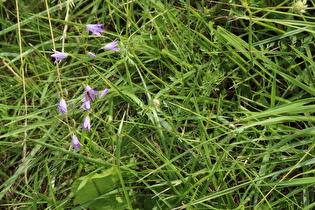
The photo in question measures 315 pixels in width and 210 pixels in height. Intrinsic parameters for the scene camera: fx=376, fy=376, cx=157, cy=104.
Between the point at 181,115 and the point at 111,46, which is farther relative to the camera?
the point at 181,115

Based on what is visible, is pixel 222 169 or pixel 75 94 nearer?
pixel 222 169

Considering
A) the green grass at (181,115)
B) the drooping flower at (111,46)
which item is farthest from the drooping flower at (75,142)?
the drooping flower at (111,46)

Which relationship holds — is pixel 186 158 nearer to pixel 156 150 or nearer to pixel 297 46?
pixel 156 150

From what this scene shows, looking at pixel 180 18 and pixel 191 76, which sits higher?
pixel 180 18

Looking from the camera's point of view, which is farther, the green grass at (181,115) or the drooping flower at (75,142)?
the green grass at (181,115)

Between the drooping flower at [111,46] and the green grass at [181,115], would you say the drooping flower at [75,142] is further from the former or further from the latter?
the drooping flower at [111,46]

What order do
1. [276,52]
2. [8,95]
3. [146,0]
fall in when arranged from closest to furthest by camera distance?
[276,52]
[146,0]
[8,95]

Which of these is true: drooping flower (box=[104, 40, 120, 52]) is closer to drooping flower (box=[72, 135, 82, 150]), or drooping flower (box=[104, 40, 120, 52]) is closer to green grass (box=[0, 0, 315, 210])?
green grass (box=[0, 0, 315, 210])

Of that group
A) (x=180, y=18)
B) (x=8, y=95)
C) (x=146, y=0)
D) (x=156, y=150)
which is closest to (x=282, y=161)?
(x=156, y=150)

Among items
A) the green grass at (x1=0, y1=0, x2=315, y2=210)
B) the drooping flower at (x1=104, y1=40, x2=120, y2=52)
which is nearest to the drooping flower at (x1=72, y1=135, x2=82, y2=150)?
the green grass at (x1=0, y1=0, x2=315, y2=210)
